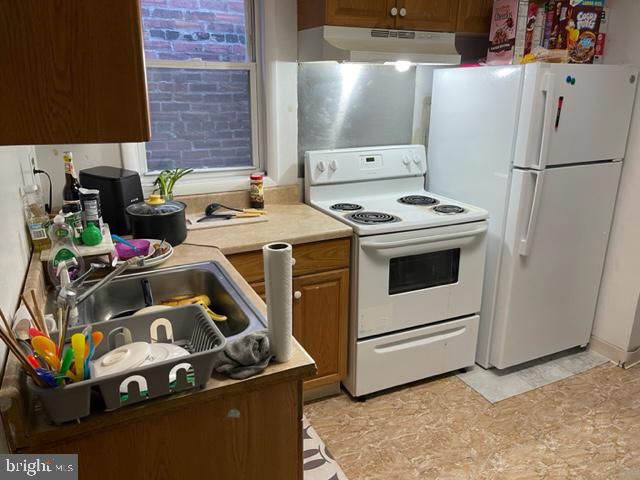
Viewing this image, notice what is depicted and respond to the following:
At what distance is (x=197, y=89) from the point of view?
245cm

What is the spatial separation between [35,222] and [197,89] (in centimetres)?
111

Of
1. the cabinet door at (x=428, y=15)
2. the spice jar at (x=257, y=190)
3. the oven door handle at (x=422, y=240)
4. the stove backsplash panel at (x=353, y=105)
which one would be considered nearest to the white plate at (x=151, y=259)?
the spice jar at (x=257, y=190)

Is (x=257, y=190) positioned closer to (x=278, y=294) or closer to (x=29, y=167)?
(x=29, y=167)

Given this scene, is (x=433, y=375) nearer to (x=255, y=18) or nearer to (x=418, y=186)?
(x=418, y=186)

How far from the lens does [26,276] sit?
144cm

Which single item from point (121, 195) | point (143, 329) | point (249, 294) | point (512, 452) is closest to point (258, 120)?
point (121, 195)

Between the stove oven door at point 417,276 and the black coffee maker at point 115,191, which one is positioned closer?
the black coffee maker at point 115,191

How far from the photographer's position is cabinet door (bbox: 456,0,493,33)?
8.00 ft

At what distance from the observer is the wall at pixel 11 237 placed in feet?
3.76

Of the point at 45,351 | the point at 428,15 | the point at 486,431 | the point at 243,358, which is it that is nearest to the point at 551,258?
the point at 486,431

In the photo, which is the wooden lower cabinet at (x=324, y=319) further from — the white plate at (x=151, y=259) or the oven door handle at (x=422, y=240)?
the white plate at (x=151, y=259)

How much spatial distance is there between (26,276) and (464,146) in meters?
2.08

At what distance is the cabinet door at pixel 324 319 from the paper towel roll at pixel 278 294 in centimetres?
103

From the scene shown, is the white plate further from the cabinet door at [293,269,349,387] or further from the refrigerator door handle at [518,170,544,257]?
the refrigerator door handle at [518,170,544,257]
